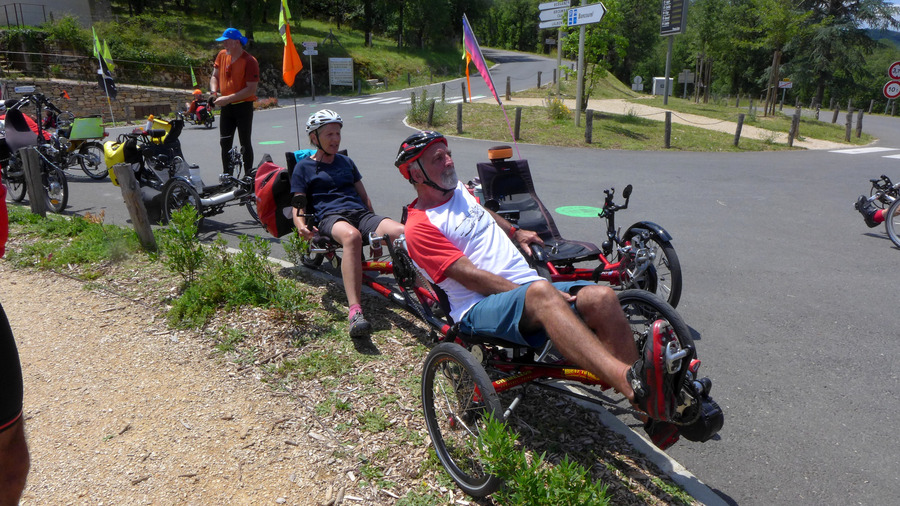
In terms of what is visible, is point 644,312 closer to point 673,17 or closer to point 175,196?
point 175,196

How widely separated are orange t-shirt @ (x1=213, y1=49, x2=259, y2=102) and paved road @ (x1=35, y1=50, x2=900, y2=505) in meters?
1.62

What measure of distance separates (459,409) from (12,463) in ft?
5.64

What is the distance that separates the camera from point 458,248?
316 centimetres

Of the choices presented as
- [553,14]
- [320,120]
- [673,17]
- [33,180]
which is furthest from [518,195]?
[673,17]

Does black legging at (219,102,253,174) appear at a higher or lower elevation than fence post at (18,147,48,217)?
higher

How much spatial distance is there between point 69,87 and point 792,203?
28.2 meters

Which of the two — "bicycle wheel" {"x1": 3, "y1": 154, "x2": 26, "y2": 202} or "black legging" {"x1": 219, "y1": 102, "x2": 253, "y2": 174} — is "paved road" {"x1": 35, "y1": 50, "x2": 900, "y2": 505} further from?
"black legging" {"x1": 219, "y1": 102, "x2": 253, "y2": 174}

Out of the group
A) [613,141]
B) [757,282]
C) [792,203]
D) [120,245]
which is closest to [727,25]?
[613,141]

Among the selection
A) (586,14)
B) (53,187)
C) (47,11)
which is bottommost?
(53,187)

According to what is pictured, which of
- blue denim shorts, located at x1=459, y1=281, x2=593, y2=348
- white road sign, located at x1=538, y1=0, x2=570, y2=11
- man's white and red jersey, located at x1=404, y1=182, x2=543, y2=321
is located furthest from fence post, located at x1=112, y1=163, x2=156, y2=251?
white road sign, located at x1=538, y1=0, x2=570, y2=11

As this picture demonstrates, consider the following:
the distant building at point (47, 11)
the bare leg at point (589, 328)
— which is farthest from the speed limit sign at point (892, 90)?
the distant building at point (47, 11)

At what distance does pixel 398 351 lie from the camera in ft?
13.0

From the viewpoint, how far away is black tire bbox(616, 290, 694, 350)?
3.05m

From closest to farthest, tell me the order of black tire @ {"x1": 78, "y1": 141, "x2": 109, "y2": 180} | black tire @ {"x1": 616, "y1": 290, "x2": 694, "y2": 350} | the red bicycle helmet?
black tire @ {"x1": 616, "y1": 290, "x2": 694, "y2": 350} → the red bicycle helmet → black tire @ {"x1": 78, "y1": 141, "x2": 109, "y2": 180}
